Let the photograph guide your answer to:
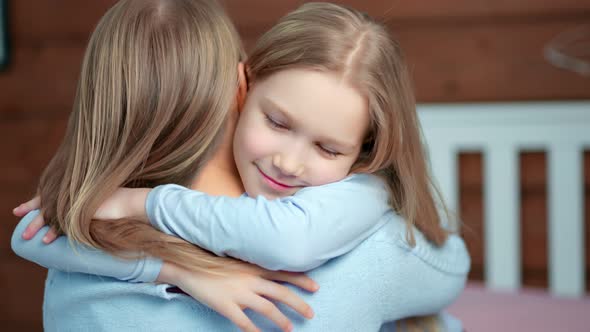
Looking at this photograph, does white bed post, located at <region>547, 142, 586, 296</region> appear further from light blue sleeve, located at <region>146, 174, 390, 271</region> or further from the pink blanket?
light blue sleeve, located at <region>146, 174, 390, 271</region>

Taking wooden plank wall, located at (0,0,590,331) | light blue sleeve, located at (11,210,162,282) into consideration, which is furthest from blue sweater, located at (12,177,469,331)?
wooden plank wall, located at (0,0,590,331)

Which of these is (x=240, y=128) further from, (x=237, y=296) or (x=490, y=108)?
(x=490, y=108)

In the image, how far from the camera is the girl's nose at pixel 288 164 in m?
0.93

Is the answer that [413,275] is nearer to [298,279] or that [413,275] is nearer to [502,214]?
[298,279]

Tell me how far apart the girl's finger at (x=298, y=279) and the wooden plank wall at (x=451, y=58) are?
1.11 meters

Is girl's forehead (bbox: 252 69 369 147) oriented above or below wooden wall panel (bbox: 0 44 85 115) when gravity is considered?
above

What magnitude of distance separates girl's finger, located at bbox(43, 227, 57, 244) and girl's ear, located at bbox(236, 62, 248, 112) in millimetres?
322

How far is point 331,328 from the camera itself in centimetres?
89

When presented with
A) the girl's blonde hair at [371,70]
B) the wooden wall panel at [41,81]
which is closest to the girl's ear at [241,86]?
the girl's blonde hair at [371,70]

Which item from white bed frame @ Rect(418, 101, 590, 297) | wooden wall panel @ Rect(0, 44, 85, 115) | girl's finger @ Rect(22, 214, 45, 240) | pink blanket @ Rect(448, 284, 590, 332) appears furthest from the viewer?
wooden wall panel @ Rect(0, 44, 85, 115)

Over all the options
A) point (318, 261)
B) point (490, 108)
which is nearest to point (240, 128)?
point (318, 261)

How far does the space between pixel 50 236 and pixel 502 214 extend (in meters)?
1.50

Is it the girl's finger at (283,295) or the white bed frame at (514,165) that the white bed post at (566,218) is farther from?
the girl's finger at (283,295)

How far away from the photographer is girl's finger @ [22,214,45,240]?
915mm
